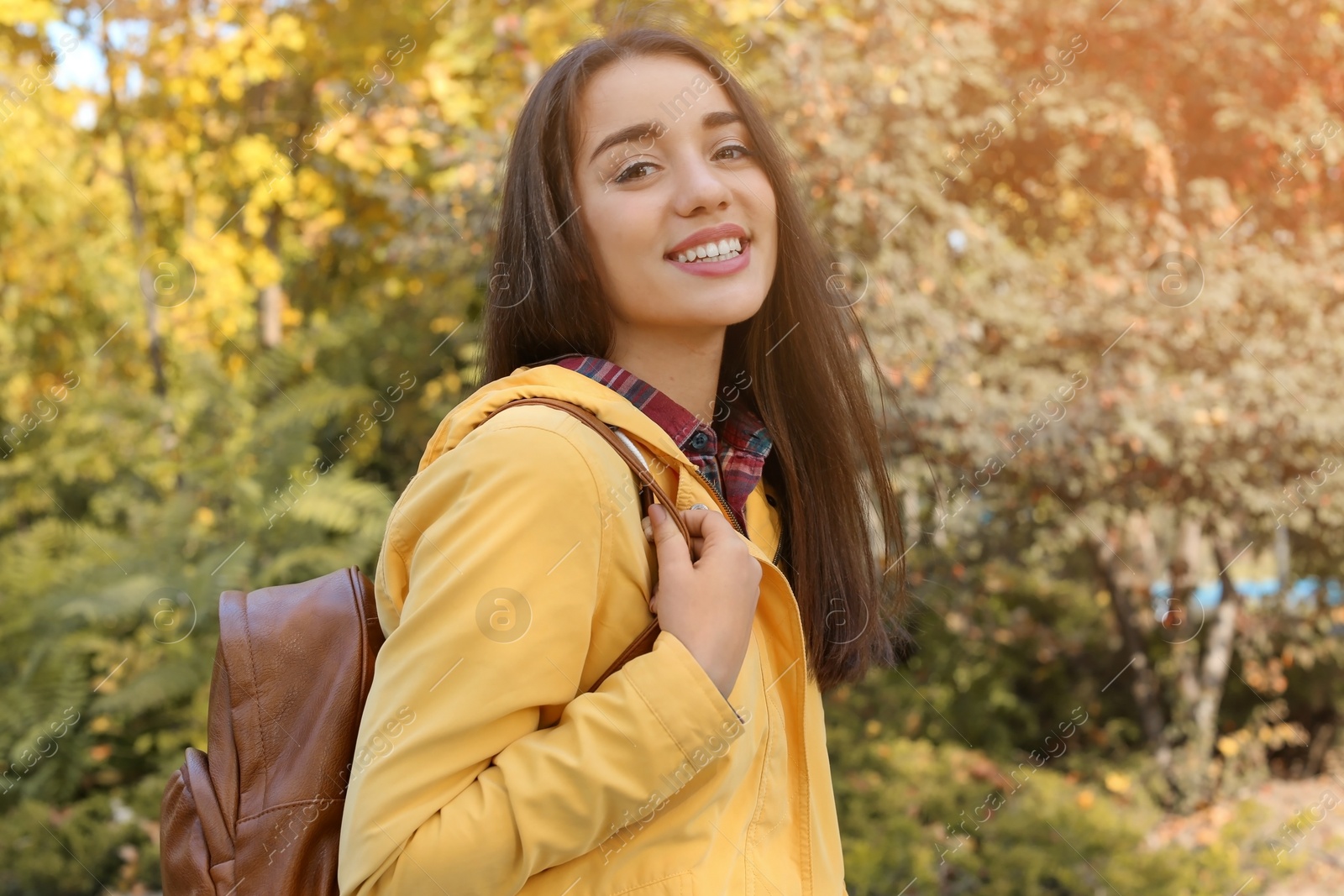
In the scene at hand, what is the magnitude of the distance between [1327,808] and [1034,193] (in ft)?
9.30

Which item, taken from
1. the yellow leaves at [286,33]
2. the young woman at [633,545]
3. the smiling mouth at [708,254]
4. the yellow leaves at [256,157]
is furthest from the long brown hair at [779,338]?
the yellow leaves at [256,157]

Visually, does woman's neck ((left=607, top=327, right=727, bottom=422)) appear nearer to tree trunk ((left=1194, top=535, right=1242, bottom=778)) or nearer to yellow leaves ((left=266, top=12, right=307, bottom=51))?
yellow leaves ((left=266, top=12, right=307, bottom=51))

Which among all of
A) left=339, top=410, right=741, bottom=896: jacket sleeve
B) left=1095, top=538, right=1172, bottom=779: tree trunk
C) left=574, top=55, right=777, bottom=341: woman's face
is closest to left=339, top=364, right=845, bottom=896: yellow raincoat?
left=339, top=410, right=741, bottom=896: jacket sleeve

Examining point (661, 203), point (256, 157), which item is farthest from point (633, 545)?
point (256, 157)

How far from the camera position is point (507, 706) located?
997 mm

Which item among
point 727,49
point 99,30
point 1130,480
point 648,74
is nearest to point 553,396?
point 648,74

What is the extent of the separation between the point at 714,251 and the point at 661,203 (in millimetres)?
87

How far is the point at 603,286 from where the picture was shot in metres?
1.38

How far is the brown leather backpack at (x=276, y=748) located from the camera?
41.9 inches

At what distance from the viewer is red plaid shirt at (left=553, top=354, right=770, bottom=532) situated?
134 centimetres

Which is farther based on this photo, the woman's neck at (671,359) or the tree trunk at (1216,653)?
the tree trunk at (1216,653)

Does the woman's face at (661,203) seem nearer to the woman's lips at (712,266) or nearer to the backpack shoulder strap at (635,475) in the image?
the woman's lips at (712,266)

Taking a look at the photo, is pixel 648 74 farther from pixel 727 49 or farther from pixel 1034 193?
pixel 1034 193

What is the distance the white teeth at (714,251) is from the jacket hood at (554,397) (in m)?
0.21
